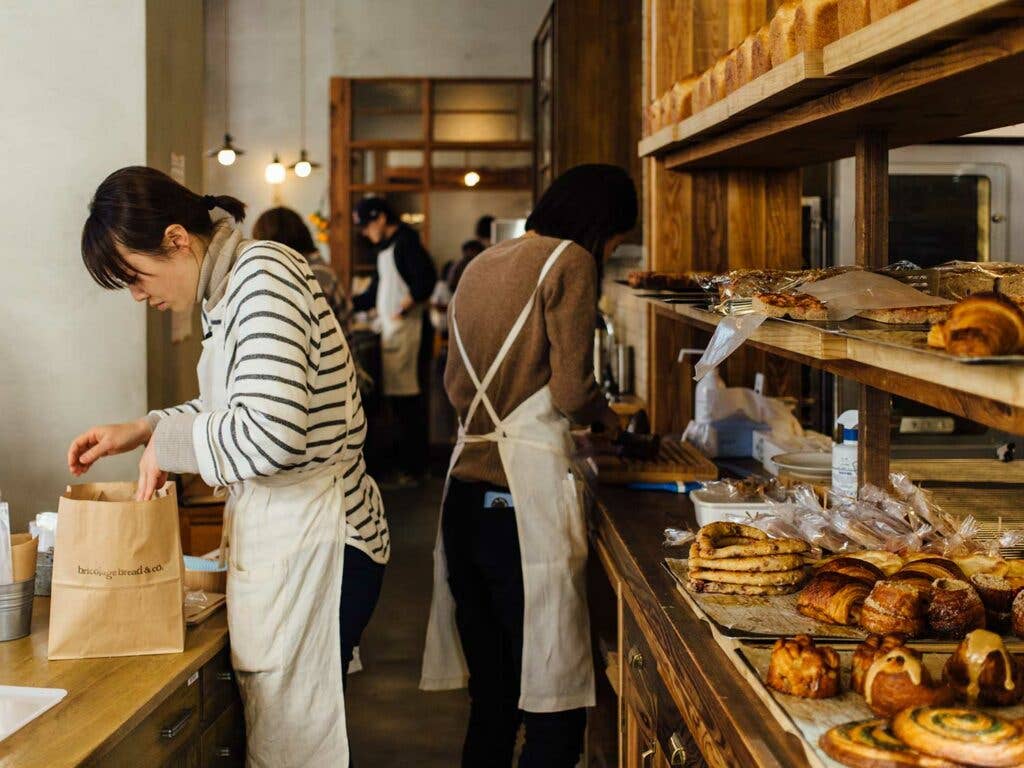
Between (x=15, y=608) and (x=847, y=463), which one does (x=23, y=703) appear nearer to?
(x=15, y=608)

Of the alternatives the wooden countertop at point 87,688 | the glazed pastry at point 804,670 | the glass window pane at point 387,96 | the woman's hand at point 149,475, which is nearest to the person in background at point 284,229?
the woman's hand at point 149,475

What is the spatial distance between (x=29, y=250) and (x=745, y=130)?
6.51ft

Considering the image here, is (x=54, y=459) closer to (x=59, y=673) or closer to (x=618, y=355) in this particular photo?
(x=59, y=673)

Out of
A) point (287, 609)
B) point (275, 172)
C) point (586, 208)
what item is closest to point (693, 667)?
point (287, 609)

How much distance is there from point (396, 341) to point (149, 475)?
610 cm

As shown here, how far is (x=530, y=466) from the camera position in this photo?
9.42ft

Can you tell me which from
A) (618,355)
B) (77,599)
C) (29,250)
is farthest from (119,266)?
(618,355)

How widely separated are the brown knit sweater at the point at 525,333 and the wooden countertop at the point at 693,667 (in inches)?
13.5

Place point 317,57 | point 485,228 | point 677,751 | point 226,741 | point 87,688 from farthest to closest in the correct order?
point 317,57 < point 485,228 < point 226,741 < point 87,688 < point 677,751

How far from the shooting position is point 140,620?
2146 millimetres

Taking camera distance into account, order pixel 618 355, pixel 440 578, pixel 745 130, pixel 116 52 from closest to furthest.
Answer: pixel 745 130
pixel 440 578
pixel 116 52
pixel 618 355

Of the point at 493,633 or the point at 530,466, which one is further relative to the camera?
the point at 493,633

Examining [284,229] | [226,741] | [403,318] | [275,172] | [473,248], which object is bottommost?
[226,741]

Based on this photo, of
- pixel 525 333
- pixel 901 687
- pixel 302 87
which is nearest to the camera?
pixel 901 687
